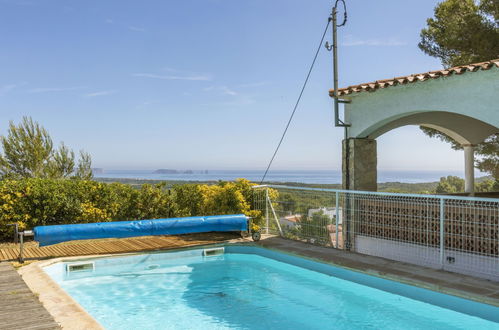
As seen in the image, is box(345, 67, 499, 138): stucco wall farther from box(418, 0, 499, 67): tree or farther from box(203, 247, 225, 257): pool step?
box(418, 0, 499, 67): tree

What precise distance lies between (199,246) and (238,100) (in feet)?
130

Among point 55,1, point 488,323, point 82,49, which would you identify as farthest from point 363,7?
point 82,49

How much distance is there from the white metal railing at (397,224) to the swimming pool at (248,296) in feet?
3.86

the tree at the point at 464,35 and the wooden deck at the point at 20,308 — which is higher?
the tree at the point at 464,35

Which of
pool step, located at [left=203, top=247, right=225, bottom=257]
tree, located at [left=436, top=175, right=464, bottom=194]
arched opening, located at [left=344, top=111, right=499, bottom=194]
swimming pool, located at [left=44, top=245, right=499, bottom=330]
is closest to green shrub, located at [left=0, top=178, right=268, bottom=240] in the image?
pool step, located at [left=203, top=247, right=225, bottom=257]

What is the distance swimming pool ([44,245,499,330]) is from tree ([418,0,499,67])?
1099cm

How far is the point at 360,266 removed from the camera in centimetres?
673

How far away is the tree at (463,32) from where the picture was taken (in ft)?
44.7

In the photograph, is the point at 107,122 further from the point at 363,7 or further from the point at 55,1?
the point at 363,7

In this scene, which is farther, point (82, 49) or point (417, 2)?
point (82, 49)

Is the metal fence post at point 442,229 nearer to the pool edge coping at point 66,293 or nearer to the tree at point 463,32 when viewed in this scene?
the pool edge coping at point 66,293

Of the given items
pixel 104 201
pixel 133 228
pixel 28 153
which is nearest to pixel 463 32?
pixel 133 228

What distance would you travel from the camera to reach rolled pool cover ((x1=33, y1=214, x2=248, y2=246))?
7.68 m

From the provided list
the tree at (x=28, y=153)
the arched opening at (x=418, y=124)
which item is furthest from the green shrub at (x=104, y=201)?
the tree at (x=28, y=153)
